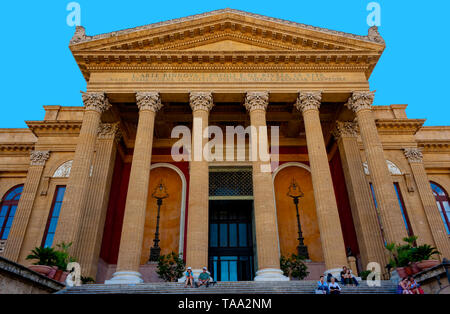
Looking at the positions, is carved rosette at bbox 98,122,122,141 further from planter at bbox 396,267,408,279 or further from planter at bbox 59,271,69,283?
planter at bbox 396,267,408,279

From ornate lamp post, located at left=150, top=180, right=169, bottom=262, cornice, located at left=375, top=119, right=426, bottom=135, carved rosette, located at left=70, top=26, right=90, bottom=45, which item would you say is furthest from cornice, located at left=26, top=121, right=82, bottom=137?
cornice, located at left=375, top=119, right=426, bottom=135

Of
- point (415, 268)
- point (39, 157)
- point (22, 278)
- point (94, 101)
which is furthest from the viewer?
point (39, 157)

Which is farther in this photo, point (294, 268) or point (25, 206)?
point (25, 206)

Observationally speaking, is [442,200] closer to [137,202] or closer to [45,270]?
[137,202]

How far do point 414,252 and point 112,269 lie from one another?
16546mm

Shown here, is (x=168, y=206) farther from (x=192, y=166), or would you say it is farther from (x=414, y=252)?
(x=414, y=252)

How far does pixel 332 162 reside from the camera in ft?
78.6

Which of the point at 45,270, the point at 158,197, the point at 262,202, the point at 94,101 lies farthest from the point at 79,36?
the point at 262,202

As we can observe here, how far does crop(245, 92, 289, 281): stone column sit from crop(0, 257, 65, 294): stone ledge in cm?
841

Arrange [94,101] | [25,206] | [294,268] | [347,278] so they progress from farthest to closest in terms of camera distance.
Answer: [25,206]
[294,268]
[94,101]
[347,278]

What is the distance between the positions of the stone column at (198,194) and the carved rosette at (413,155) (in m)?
15.3

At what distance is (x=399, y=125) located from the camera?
82.3 feet

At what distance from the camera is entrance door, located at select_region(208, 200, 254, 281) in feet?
73.4

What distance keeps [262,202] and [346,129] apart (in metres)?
9.00
